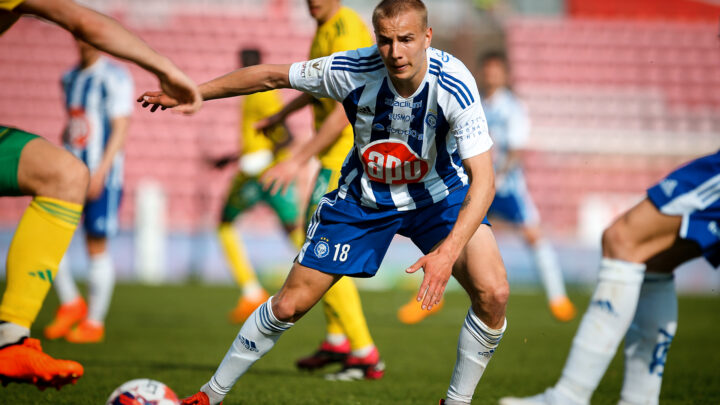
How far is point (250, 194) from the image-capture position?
8.12 meters

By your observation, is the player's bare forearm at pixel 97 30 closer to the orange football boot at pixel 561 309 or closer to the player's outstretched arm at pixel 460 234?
the player's outstretched arm at pixel 460 234

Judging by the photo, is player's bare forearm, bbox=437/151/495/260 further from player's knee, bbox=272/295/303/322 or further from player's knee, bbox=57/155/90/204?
player's knee, bbox=57/155/90/204

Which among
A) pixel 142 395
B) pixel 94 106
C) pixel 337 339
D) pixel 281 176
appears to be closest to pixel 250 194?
pixel 94 106

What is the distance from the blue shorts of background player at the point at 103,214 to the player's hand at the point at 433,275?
4.40 metres

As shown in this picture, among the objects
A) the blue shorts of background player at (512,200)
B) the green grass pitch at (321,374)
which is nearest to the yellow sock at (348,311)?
the green grass pitch at (321,374)

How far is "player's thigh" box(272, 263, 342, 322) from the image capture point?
12.0 feet

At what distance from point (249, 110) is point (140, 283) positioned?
5.00m

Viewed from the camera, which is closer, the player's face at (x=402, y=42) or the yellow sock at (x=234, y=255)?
the player's face at (x=402, y=42)

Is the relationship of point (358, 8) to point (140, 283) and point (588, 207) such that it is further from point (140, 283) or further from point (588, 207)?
point (140, 283)

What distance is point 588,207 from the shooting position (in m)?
15.0

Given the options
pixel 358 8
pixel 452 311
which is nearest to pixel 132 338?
pixel 452 311

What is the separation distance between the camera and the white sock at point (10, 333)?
332 cm

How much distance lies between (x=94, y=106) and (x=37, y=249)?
12.2 ft

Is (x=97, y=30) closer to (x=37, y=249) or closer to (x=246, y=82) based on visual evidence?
(x=246, y=82)
